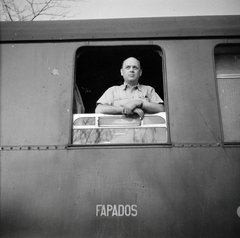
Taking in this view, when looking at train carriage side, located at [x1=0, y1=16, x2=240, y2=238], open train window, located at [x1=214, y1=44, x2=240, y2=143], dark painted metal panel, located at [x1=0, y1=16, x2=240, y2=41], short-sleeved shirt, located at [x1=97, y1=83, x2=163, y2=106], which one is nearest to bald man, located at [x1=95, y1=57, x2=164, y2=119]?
short-sleeved shirt, located at [x1=97, y1=83, x2=163, y2=106]

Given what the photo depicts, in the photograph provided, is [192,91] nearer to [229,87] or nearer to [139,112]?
[229,87]

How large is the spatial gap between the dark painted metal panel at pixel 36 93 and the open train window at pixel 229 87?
1416 mm

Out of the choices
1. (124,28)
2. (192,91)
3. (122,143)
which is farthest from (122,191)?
(124,28)

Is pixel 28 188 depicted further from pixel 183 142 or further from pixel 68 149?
pixel 183 142

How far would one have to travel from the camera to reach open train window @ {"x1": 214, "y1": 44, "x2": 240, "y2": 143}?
104 inches

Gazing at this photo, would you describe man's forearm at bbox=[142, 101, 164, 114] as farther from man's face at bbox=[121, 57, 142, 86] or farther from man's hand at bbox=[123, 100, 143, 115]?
man's face at bbox=[121, 57, 142, 86]

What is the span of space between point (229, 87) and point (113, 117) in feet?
3.76

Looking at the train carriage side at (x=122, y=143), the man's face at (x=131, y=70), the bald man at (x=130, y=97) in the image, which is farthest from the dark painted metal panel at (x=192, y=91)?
the man's face at (x=131, y=70)

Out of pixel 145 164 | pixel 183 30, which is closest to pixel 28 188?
pixel 145 164

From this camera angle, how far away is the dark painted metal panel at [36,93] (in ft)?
8.41

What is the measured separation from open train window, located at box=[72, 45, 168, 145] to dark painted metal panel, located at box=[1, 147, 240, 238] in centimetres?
18

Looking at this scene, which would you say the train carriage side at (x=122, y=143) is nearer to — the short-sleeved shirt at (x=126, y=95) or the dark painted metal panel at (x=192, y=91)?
the dark painted metal panel at (x=192, y=91)

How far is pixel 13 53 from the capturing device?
9.25 feet

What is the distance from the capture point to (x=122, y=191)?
237 cm
